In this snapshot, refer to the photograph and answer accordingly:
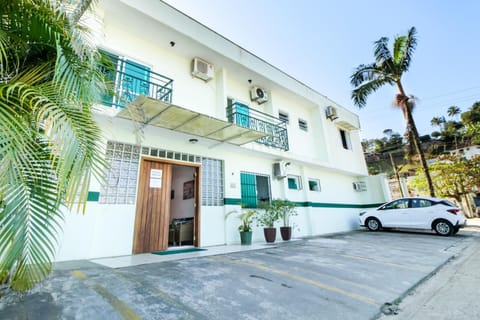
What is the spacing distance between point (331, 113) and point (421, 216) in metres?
5.74

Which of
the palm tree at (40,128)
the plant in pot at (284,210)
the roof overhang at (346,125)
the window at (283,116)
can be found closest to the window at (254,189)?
the plant in pot at (284,210)

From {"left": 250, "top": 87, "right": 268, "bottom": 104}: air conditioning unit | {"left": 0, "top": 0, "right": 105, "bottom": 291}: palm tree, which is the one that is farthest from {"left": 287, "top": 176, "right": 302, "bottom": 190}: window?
{"left": 0, "top": 0, "right": 105, "bottom": 291}: palm tree

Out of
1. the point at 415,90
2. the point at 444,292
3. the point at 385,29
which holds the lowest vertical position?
the point at 444,292

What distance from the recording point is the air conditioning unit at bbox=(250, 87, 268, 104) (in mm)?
8196

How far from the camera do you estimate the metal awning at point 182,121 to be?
4.17 meters

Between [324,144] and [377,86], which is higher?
[377,86]

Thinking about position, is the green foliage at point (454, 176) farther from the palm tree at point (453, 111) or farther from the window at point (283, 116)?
the palm tree at point (453, 111)

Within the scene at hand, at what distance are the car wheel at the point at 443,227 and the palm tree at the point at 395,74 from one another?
5.78ft

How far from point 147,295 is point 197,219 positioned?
367 cm

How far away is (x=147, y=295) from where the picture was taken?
216 cm

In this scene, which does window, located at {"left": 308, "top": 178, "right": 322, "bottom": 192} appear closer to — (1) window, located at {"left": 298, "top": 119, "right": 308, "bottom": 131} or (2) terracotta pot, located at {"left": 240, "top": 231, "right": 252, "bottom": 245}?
(1) window, located at {"left": 298, "top": 119, "right": 308, "bottom": 131}

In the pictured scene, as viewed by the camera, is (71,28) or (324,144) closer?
(71,28)

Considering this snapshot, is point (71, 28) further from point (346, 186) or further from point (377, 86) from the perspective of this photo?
point (346, 186)

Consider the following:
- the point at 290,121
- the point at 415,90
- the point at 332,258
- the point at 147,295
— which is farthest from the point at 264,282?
the point at 415,90
